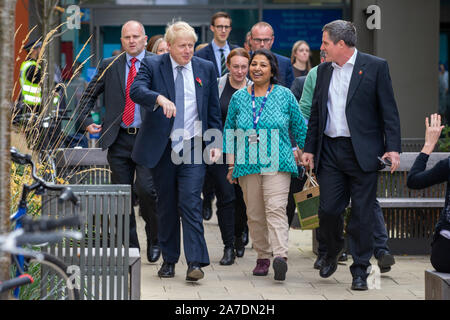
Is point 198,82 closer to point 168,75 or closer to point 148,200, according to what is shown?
point 168,75

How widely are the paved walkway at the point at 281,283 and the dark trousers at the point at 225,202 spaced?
29 centimetres

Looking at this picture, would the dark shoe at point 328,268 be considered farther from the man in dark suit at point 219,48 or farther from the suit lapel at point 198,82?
the man in dark suit at point 219,48

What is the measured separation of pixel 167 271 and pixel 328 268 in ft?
4.35

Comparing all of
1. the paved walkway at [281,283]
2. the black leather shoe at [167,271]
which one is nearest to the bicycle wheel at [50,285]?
the paved walkway at [281,283]

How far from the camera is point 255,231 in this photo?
776cm

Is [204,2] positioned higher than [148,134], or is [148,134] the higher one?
[204,2]

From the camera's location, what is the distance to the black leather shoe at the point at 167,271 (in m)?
7.64

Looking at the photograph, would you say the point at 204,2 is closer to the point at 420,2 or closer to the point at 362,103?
the point at 420,2

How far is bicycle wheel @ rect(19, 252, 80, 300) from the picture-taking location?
4.30 m

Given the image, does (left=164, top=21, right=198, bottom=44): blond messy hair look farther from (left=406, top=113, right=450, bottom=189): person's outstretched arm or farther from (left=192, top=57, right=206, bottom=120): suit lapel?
(left=406, top=113, right=450, bottom=189): person's outstretched arm

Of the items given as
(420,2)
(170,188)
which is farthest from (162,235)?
(420,2)

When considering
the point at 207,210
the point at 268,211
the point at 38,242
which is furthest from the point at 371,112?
the point at 207,210

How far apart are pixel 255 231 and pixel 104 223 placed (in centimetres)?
265

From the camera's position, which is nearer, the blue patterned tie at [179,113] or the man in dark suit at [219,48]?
the blue patterned tie at [179,113]
